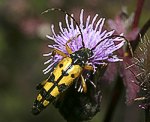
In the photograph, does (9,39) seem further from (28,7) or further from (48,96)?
(48,96)

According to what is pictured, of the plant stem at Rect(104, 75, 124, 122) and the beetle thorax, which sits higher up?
the beetle thorax

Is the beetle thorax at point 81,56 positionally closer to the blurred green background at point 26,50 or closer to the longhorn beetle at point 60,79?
the longhorn beetle at point 60,79

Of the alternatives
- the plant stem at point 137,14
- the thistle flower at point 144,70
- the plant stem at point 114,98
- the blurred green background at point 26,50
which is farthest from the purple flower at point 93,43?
the blurred green background at point 26,50

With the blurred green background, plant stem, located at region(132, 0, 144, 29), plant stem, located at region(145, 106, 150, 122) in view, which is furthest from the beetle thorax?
the blurred green background

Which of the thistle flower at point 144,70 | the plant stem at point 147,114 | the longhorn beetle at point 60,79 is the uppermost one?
the longhorn beetle at point 60,79

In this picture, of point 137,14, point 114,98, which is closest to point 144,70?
point 137,14

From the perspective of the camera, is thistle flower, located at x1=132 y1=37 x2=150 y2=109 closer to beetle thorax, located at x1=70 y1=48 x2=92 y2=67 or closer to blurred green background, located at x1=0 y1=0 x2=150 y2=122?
beetle thorax, located at x1=70 y1=48 x2=92 y2=67

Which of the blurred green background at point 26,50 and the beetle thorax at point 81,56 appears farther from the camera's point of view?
the blurred green background at point 26,50

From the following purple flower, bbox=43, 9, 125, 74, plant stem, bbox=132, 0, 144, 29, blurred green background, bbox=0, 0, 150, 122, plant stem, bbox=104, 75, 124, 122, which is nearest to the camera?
purple flower, bbox=43, 9, 125, 74

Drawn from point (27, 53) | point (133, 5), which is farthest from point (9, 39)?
point (133, 5)
